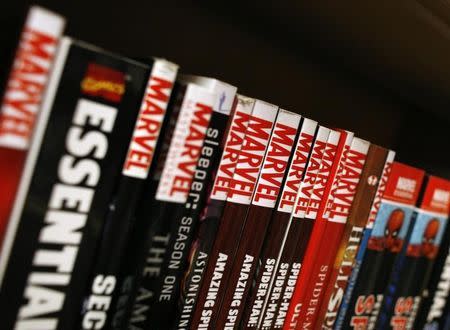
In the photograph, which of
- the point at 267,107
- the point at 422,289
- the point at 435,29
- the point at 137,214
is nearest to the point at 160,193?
the point at 137,214

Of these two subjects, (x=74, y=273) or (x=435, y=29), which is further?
(x=435, y=29)

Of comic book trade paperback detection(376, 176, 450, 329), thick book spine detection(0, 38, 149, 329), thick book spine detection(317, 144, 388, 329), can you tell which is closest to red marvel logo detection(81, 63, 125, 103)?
thick book spine detection(0, 38, 149, 329)

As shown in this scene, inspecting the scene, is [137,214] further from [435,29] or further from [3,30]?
[435,29]

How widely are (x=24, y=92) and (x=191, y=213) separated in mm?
206

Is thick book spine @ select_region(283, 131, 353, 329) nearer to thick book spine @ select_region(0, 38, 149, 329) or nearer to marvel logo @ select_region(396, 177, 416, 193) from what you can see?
marvel logo @ select_region(396, 177, 416, 193)

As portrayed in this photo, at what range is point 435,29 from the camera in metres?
0.59

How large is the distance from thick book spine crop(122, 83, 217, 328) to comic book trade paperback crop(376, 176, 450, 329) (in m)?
0.44

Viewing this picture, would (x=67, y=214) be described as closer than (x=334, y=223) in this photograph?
Yes

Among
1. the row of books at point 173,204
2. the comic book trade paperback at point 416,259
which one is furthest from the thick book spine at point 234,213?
the comic book trade paperback at point 416,259

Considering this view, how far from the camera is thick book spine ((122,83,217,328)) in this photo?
470 millimetres

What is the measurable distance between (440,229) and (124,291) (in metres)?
0.57

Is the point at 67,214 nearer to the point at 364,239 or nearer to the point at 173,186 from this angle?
the point at 173,186

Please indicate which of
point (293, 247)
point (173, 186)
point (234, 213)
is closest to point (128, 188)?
point (173, 186)

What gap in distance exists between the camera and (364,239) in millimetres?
708
